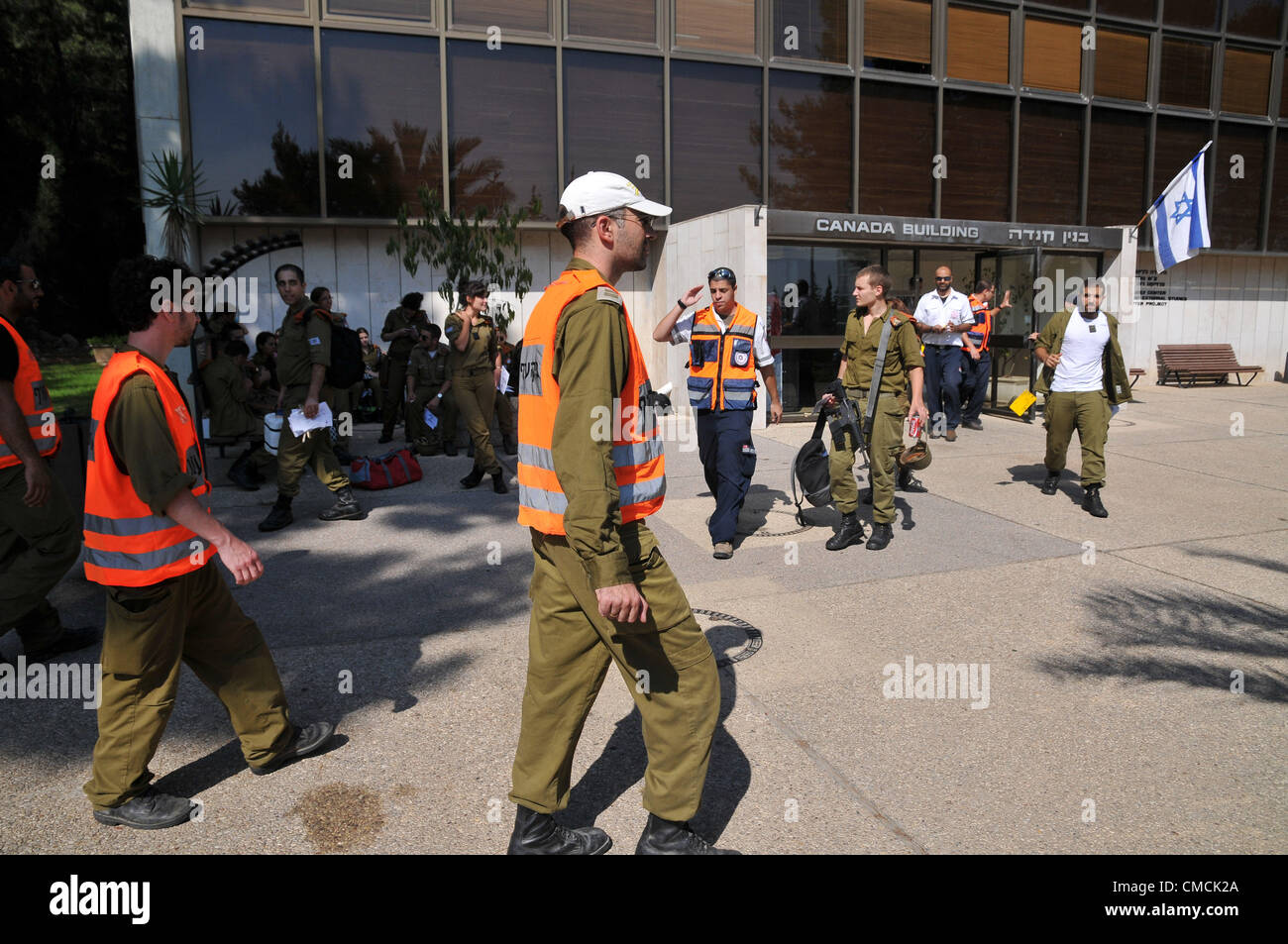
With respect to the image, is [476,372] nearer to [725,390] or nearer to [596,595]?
[725,390]

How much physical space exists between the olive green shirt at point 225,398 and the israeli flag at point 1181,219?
46.6 feet

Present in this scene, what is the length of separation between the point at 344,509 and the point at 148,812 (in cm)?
458

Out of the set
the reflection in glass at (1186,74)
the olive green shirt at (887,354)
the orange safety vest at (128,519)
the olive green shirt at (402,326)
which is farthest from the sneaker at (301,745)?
the reflection in glass at (1186,74)

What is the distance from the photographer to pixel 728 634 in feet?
16.0

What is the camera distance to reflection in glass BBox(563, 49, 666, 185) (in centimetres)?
1363

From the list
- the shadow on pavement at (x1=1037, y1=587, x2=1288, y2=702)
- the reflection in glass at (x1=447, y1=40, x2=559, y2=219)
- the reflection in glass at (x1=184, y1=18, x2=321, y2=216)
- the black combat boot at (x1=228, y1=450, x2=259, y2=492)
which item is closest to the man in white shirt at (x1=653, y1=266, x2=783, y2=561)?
the shadow on pavement at (x1=1037, y1=587, x2=1288, y2=702)

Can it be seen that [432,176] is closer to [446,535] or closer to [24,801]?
[446,535]

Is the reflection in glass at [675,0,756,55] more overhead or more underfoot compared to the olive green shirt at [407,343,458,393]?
more overhead

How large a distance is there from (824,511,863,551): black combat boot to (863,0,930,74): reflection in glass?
11.0 meters

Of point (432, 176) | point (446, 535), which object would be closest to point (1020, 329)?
point (432, 176)

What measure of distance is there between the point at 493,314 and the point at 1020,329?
8.67 m

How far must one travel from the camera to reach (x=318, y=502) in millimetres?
8297

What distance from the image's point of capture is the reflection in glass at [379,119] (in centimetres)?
1272

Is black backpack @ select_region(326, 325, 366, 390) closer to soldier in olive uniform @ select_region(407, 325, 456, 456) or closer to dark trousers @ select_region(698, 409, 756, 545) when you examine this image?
soldier in olive uniform @ select_region(407, 325, 456, 456)
